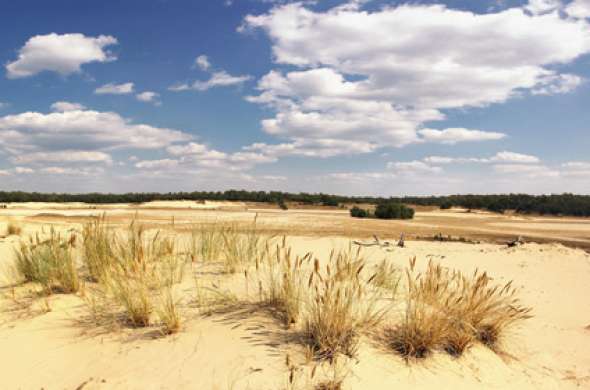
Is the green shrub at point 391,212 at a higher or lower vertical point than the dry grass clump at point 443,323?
higher

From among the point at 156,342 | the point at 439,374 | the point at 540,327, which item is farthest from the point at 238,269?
the point at 540,327

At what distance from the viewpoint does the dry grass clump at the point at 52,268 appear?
524 centimetres

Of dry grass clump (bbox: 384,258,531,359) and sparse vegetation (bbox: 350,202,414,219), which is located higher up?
sparse vegetation (bbox: 350,202,414,219)

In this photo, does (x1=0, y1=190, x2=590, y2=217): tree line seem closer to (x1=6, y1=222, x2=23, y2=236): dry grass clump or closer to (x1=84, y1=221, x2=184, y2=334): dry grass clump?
(x1=6, y1=222, x2=23, y2=236): dry grass clump

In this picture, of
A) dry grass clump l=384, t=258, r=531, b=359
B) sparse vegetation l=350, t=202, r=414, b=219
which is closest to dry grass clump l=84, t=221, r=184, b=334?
dry grass clump l=384, t=258, r=531, b=359

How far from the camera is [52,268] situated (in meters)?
5.31

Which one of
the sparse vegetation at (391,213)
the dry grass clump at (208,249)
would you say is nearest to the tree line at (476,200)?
the sparse vegetation at (391,213)

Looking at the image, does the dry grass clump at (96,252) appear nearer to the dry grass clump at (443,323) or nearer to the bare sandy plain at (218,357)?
the bare sandy plain at (218,357)

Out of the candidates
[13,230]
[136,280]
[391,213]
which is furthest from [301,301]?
[391,213]

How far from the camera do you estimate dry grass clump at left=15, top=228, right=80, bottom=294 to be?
524cm

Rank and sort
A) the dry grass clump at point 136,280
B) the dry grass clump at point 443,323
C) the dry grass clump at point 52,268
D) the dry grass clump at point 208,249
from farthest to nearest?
A: the dry grass clump at point 208,249 < the dry grass clump at point 52,268 < the dry grass clump at point 136,280 < the dry grass clump at point 443,323

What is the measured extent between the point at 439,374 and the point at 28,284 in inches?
203

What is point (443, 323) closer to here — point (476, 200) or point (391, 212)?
point (391, 212)

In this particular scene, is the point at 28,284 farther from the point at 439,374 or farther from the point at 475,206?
the point at 475,206
